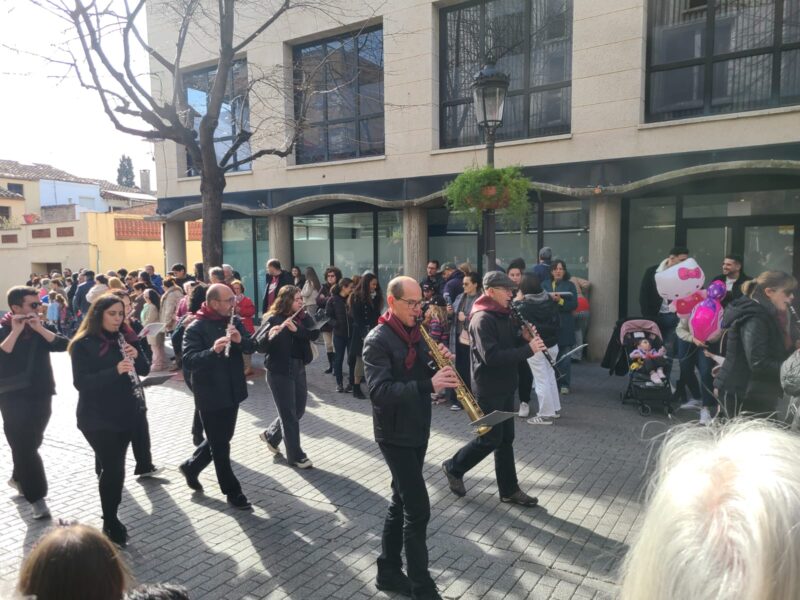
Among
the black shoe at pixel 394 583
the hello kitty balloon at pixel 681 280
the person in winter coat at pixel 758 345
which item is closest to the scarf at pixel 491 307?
the person in winter coat at pixel 758 345

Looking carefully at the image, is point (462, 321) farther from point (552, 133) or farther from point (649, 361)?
point (552, 133)

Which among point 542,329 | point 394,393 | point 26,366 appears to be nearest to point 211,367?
point 26,366

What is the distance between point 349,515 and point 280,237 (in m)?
11.3

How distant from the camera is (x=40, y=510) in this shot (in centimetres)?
499

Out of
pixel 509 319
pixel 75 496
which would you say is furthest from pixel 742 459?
pixel 75 496

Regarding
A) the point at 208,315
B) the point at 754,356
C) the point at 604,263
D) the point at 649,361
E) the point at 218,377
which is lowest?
the point at 649,361

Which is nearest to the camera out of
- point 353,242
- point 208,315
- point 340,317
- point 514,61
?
point 208,315

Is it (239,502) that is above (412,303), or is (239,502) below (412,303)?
below

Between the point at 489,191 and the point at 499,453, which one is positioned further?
the point at 489,191

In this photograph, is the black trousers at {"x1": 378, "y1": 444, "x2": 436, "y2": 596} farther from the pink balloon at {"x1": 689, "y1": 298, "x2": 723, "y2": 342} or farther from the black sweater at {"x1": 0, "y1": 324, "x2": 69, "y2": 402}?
the pink balloon at {"x1": 689, "y1": 298, "x2": 723, "y2": 342}

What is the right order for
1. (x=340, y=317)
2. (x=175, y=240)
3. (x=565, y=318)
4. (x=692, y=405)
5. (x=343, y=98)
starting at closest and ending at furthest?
(x=692, y=405) < (x=565, y=318) < (x=340, y=317) < (x=343, y=98) < (x=175, y=240)

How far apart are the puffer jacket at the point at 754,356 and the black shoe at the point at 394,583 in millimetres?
3257

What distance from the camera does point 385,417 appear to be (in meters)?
3.72

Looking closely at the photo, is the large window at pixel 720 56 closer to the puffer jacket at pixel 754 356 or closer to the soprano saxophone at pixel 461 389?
the puffer jacket at pixel 754 356
